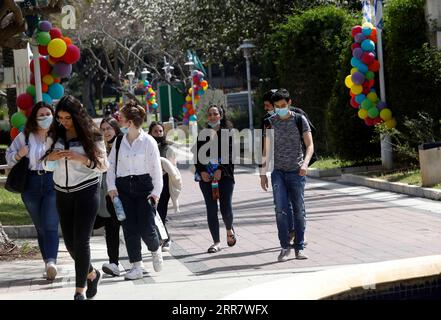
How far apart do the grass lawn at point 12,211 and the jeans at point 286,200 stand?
519 cm

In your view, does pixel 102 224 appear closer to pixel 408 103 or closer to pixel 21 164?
pixel 21 164

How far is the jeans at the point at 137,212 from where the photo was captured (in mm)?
10070

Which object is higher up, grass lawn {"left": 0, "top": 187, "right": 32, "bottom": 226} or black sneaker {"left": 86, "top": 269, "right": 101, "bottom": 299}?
black sneaker {"left": 86, "top": 269, "right": 101, "bottom": 299}

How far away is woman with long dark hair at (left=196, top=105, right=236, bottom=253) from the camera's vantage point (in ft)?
39.7

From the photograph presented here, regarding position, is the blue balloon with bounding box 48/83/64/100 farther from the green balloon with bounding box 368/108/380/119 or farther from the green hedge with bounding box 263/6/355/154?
the green hedge with bounding box 263/6/355/154

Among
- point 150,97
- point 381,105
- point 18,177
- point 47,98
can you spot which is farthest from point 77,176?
point 150,97

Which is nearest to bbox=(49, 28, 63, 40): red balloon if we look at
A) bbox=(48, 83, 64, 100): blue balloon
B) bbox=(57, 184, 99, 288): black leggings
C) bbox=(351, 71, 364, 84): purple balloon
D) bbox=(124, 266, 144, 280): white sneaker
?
bbox=(48, 83, 64, 100): blue balloon

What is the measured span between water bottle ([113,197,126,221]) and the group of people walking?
0.13 ft

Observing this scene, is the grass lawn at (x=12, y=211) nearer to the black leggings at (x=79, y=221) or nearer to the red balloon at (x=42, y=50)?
the red balloon at (x=42, y=50)

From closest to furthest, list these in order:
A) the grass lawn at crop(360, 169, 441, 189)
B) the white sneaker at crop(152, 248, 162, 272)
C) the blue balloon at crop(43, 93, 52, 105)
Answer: the white sneaker at crop(152, 248, 162, 272) < the blue balloon at crop(43, 93, 52, 105) < the grass lawn at crop(360, 169, 441, 189)

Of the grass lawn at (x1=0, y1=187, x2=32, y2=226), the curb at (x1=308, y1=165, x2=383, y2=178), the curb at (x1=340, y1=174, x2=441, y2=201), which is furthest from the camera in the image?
the curb at (x1=308, y1=165, x2=383, y2=178)

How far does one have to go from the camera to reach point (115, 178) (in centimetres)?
1016
